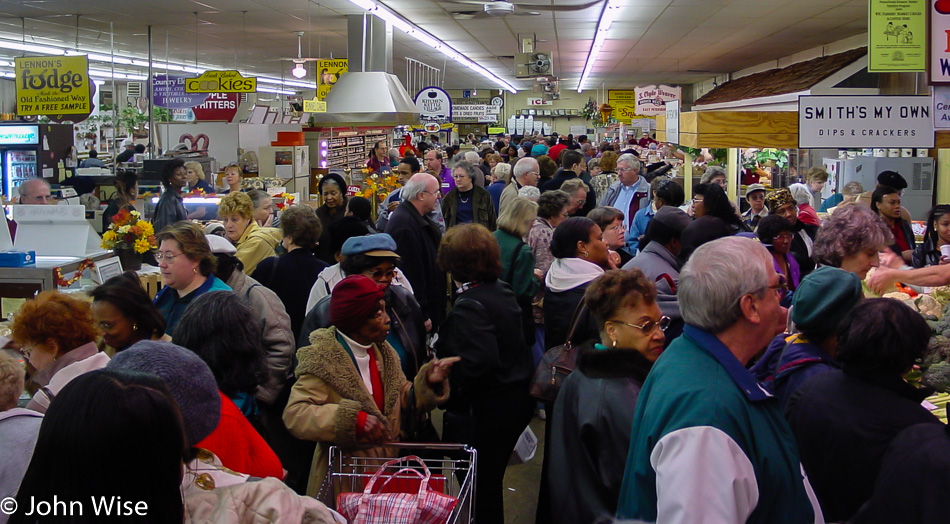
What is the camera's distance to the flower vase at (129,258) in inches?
223

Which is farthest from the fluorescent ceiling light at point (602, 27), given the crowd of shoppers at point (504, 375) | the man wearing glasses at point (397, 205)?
the crowd of shoppers at point (504, 375)

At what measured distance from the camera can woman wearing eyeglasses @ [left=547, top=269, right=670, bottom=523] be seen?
2.57 metres

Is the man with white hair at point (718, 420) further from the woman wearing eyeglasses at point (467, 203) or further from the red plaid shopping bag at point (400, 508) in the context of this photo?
the woman wearing eyeglasses at point (467, 203)

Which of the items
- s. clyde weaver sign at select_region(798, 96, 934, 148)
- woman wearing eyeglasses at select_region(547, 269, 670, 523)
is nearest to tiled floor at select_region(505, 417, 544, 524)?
woman wearing eyeglasses at select_region(547, 269, 670, 523)

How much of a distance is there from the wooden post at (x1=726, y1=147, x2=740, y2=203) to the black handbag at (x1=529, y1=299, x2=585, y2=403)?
7.52 m

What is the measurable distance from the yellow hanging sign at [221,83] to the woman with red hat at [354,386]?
11829 mm

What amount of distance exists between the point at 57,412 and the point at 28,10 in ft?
44.8

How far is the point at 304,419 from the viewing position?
2881 mm

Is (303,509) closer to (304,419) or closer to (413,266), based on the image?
(304,419)

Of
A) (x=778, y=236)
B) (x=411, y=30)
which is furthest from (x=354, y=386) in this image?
(x=411, y=30)

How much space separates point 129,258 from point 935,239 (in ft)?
18.5

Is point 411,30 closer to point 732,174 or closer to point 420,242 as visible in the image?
point 732,174

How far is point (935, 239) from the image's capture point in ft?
19.1

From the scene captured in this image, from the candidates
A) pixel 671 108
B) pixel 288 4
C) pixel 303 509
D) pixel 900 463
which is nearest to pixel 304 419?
pixel 303 509
